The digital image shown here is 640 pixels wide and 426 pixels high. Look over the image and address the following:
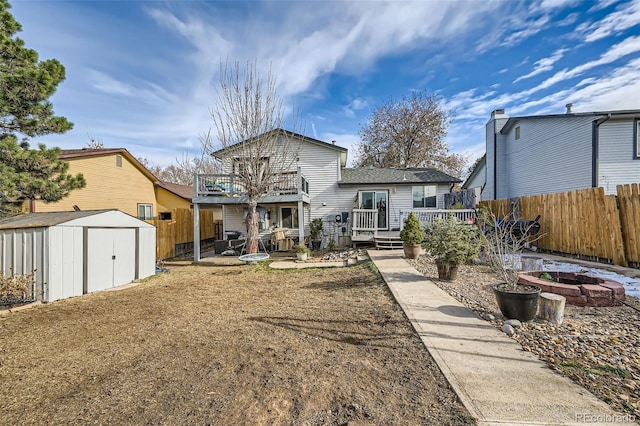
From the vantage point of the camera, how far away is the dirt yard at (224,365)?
220 cm

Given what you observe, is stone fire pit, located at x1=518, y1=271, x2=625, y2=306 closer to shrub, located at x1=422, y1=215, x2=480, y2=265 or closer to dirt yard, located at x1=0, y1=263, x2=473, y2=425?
shrub, located at x1=422, y1=215, x2=480, y2=265

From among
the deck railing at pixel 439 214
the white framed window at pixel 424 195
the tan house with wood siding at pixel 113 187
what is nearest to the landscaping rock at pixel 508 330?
the deck railing at pixel 439 214

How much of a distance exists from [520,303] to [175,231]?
1344 cm

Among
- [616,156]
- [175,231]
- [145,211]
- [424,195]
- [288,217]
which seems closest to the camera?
[616,156]

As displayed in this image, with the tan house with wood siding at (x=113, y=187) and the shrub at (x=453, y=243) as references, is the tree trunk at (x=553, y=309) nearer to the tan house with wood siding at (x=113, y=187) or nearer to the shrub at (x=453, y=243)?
the shrub at (x=453, y=243)

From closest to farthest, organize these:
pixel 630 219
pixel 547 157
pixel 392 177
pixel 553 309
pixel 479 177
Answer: pixel 553 309 → pixel 630 219 → pixel 547 157 → pixel 392 177 → pixel 479 177

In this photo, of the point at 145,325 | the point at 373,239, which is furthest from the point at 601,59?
the point at 145,325

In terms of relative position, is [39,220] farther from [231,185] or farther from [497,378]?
[497,378]

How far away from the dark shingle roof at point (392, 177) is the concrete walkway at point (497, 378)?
34.4 feet

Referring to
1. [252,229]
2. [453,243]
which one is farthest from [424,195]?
[252,229]

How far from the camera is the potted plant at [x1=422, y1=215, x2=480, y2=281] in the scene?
5.95 metres

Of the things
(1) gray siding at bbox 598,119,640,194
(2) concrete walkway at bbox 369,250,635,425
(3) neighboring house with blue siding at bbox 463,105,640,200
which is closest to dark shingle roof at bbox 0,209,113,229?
(2) concrete walkway at bbox 369,250,635,425

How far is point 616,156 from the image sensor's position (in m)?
11.0

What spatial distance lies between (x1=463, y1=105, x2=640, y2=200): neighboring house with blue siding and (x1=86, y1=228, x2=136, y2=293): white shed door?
55.7ft
